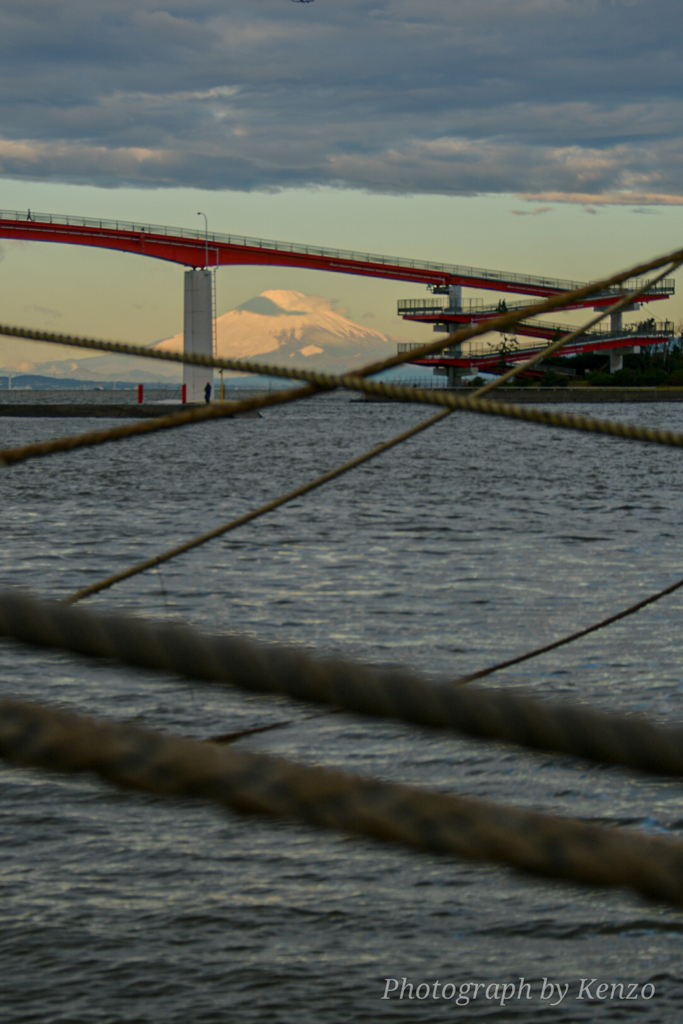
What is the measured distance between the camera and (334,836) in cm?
544

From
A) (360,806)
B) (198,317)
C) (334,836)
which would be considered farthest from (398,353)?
(198,317)

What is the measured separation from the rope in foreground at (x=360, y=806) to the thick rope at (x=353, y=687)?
0.38ft

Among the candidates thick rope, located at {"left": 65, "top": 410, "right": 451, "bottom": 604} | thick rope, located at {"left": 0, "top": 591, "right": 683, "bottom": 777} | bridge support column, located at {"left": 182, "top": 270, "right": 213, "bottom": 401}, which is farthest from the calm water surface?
bridge support column, located at {"left": 182, "top": 270, "right": 213, "bottom": 401}

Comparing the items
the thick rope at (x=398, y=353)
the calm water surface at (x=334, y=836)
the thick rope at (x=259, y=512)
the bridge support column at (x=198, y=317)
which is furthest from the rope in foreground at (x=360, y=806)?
the bridge support column at (x=198, y=317)

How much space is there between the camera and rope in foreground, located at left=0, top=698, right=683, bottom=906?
0.80 meters

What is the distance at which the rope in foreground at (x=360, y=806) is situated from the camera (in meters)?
0.80

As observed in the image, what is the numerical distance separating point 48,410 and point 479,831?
6945 centimetres

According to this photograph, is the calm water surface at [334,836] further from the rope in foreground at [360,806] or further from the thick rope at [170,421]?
the rope in foreground at [360,806]

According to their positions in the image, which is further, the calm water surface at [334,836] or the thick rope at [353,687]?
the calm water surface at [334,836]

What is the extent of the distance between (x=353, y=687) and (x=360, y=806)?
0.68 ft

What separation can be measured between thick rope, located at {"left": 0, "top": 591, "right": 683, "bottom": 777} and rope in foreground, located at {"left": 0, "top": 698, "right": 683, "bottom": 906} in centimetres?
12

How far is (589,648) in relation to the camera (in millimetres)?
9211

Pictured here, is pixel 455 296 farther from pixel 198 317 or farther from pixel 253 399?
pixel 253 399

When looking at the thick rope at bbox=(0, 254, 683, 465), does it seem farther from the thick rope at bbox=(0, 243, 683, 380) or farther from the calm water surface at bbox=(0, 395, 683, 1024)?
the calm water surface at bbox=(0, 395, 683, 1024)
